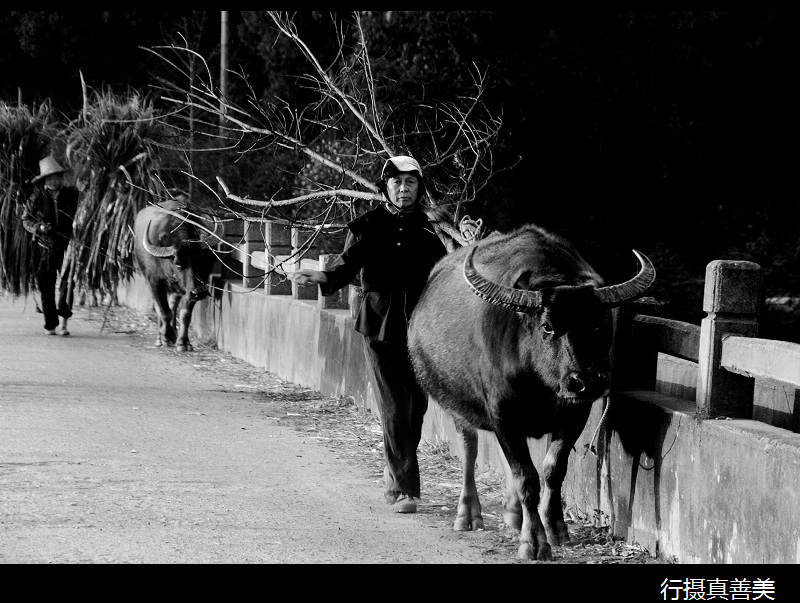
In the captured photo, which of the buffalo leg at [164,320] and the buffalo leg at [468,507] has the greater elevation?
the buffalo leg at [164,320]

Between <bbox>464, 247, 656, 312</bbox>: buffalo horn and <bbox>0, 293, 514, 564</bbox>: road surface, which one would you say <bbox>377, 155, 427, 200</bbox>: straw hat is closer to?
<bbox>464, 247, 656, 312</bbox>: buffalo horn

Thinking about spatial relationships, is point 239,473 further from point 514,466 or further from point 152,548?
point 514,466

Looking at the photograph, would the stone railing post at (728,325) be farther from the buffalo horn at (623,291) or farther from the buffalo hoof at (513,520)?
the buffalo hoof at (513,520)

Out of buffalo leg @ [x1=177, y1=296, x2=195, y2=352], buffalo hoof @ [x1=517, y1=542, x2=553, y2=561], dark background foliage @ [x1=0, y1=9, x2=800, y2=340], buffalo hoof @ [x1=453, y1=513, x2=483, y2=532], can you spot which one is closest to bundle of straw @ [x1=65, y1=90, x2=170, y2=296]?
dark background foliage @ [x1=0, y1=9, x2=800, y2=340]

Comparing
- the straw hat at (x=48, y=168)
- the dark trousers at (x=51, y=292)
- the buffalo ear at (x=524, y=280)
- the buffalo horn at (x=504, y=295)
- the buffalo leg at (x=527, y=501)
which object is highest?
the straw hat at (x=48, y=168)

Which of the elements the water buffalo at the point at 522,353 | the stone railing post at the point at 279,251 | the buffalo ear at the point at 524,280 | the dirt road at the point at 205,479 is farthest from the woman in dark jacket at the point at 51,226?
the buffalo ear at the point at 524,280

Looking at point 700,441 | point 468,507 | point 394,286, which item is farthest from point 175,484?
point 700,441

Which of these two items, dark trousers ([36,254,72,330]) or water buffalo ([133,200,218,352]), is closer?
water buffalo ([133,200,218,352])

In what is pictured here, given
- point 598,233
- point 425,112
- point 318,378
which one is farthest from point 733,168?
point 318,378

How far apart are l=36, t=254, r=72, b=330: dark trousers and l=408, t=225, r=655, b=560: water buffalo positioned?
9.55m

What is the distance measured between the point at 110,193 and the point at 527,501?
12.6 meters

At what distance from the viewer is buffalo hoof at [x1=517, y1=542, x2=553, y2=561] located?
21.0 ft

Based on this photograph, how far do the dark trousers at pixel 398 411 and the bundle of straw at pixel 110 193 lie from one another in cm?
1016

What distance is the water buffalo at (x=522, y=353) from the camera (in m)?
6.16
